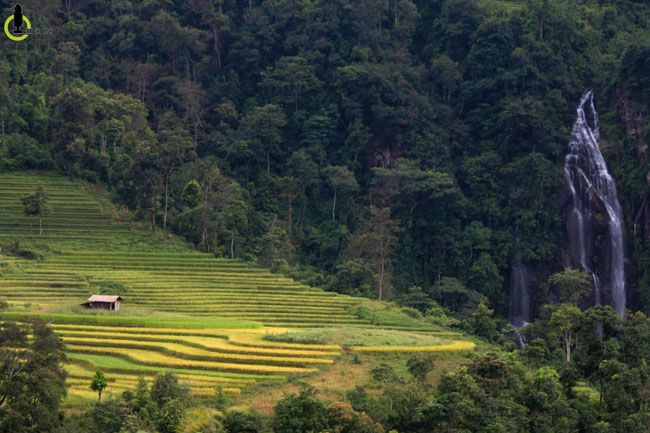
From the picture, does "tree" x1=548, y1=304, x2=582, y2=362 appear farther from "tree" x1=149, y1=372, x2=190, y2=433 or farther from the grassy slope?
"tree" x1=149, y1=372, x2=190, y2=433

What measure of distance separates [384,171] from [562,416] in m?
28.1

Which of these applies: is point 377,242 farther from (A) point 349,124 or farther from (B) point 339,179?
(A) point 349,124

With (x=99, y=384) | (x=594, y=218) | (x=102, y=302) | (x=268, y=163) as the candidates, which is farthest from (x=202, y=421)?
(x=268, y=163)

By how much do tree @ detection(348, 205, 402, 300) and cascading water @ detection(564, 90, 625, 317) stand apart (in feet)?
34.6

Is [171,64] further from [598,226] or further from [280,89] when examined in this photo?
[598,226]

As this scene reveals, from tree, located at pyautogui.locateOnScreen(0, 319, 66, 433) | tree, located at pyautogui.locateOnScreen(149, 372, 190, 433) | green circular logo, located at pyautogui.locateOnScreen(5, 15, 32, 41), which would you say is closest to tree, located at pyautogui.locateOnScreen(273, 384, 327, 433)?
tree, located at pyautogui.locateOnScreen(149, 372, 190, 433)

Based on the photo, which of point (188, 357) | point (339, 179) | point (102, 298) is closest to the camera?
point (188, 357)

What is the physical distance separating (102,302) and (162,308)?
10.5ft

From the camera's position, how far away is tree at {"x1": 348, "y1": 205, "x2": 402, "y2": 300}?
54344 mm

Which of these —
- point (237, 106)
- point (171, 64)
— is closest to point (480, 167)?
point (237, 106)

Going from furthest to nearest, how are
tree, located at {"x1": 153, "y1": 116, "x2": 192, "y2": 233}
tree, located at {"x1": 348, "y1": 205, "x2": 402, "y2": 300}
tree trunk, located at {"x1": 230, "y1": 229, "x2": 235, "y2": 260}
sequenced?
tree, located at {"x1": 348, "y1": 205, "x2": 402, "y2": 300}, tree trunk, located at {"x1": 230, "y1": 229, "x2": 235, "y2": 260}, tree, located at {"x1": 153, "y1": 116, "x2": 192, "y2": 233}

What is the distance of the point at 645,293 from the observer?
52.8 metres

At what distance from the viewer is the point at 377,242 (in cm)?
5441

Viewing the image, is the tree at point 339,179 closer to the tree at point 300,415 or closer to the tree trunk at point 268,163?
the tree trunk at point 268,163
